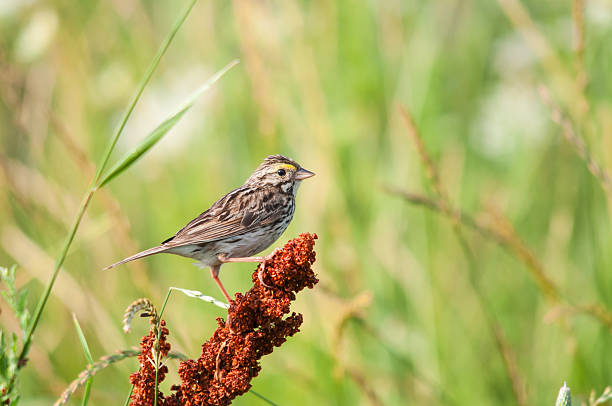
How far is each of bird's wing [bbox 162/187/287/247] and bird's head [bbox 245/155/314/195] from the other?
7 centimetres

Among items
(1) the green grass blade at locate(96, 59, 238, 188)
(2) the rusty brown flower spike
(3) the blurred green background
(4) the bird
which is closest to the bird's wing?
(4) the bird

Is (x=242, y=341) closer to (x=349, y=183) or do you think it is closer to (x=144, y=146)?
(x=144, y=146)

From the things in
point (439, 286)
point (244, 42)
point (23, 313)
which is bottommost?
point (23, 313)

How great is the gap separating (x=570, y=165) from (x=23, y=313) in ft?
13.7

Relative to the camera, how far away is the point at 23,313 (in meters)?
1.35

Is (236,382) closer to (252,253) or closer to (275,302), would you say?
(275,302)

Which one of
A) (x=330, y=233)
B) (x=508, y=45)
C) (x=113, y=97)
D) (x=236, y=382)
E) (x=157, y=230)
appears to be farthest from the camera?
(x=508, y=45)

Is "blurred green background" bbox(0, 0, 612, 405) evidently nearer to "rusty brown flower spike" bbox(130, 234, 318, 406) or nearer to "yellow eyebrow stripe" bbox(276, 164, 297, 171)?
"yellow eyebrow stripe" bbox(276, 164, 297, 171)

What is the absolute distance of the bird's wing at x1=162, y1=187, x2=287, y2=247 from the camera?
79.4 inches

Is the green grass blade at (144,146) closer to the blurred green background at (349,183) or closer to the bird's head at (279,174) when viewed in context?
the bird's head at (279,174)

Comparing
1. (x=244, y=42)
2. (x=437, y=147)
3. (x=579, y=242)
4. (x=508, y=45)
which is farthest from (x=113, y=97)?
Result: (x=579, y=242)

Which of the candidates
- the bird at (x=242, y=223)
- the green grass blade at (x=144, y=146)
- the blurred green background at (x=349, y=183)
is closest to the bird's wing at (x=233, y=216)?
the bird at (x=242, y=223)

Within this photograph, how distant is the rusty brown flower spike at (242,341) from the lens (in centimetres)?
157

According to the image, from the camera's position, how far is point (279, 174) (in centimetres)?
243
